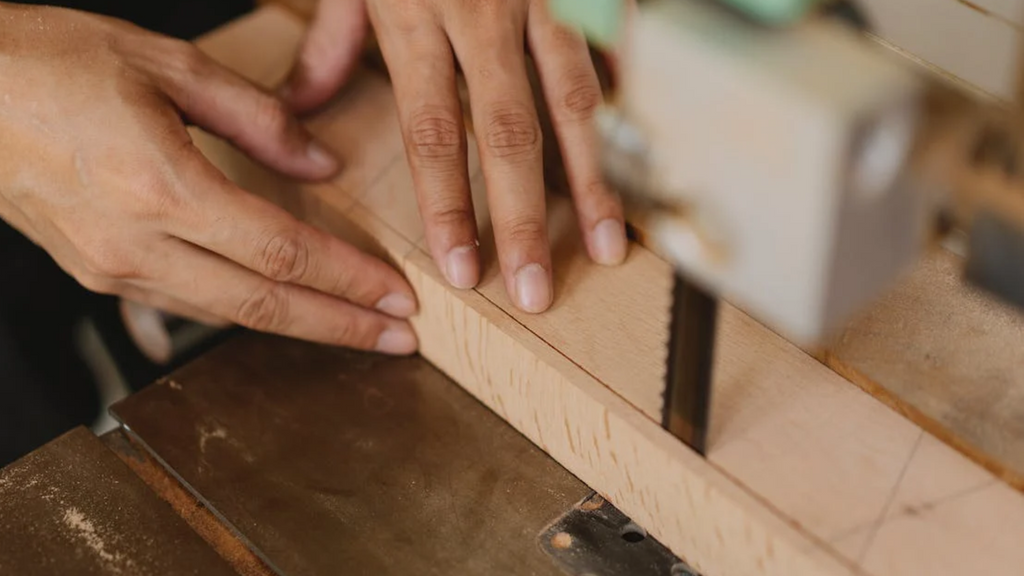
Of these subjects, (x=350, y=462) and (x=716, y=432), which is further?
(x=350, y=462)

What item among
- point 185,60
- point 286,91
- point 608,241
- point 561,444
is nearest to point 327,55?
point 286,91

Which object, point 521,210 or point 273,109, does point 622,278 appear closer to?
point 521,210

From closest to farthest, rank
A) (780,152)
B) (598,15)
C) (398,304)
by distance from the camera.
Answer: (780,152) < (598,15) < (398,304)

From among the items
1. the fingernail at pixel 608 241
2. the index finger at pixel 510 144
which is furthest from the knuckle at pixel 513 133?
the fingernail at pixel 608 241

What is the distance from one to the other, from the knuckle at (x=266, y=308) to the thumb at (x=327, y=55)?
10.7 inches

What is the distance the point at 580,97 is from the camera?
3.76 feet

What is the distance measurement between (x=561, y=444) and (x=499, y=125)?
1.06ft

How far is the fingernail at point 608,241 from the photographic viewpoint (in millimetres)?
1083

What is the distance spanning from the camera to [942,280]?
1.03 meters

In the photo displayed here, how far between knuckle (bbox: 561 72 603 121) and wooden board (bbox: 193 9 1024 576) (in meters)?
0.10

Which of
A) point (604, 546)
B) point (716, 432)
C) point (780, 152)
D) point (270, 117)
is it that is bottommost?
point (604, 546)

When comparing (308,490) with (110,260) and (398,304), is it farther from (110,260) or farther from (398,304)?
(110,260)

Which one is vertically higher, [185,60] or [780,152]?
[780,152]

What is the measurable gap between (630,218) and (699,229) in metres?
0.47
